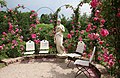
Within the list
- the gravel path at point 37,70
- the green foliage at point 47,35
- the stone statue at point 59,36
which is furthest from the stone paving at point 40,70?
the green foliage at point 47,35

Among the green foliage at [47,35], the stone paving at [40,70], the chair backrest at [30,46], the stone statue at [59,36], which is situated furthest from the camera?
the green foliage at [47,35]

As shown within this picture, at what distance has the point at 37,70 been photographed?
22.1 ft

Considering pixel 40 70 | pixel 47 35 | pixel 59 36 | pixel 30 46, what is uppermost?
pixel 47 35

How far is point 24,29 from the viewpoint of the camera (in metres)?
11.1

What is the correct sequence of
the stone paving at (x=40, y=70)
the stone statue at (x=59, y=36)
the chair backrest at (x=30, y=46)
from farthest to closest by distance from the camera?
the chair backrest at (x=30, y=46), the stone statue at (x=59, y=36), the stone paving at (x=40, y=70)

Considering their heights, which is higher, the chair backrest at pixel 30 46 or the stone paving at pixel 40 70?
the chair backrest at pixel 30 46

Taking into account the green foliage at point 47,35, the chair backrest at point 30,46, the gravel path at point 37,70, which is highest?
the green foliage at point 47,35

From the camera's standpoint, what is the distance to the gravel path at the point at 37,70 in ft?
20.2

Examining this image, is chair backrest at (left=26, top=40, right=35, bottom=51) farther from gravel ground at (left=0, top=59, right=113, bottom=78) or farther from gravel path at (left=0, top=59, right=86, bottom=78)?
gravel path at (left=0, top=59, right=86, bottom=78)

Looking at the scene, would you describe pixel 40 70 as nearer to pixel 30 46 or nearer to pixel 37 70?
pixel 37 70

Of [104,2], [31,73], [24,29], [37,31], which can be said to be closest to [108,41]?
[104,2]

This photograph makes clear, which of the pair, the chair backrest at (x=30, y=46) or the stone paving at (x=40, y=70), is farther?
the chair backrest at (x=30, y=46)

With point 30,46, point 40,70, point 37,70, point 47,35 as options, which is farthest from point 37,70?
point 47,35

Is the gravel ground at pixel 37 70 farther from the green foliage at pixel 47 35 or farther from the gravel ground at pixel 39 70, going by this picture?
the green foliage at pixel 47 35
